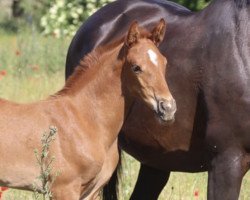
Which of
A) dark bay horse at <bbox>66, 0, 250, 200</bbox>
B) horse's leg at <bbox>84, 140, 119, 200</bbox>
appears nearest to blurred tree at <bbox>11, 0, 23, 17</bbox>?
dark bay horse at <bbox>66, 0, 250, 200</bbox>

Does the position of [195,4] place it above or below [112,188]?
below

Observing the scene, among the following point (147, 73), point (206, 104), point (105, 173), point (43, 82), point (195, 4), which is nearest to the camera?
point (147, 73)

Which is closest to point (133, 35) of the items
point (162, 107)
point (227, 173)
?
point (162, 107)

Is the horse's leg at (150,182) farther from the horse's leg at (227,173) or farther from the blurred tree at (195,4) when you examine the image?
the blurred tree at (195,4)

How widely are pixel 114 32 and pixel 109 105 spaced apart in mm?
1294

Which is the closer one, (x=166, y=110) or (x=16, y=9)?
(x=166, y=110)

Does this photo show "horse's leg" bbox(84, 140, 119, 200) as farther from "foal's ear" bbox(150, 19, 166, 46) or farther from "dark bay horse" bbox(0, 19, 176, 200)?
"foal's ear" bbox(150, 19, 166, 46)

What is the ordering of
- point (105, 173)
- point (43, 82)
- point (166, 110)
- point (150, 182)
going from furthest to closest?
point (43, 82) → point (150, 182) → point (105, 173) → point (166, 110)

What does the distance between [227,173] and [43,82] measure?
5.53 metres

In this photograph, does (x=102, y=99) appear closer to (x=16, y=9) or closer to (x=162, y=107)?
(x=162, y=107)

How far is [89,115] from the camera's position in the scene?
16.8 ft

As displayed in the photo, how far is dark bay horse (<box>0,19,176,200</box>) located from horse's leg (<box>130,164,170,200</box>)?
1.31 metres

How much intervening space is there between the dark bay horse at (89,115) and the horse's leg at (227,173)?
24.2 inches

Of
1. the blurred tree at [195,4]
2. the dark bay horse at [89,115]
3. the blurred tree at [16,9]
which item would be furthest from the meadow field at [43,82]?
the blurred tree at [16,9]
